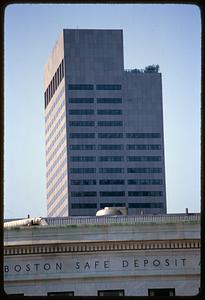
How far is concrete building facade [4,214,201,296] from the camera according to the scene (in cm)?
1820

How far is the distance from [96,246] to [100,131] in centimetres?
13173

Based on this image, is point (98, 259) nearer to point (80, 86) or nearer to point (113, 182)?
point (113, 182)

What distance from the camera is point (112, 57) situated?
535 ft

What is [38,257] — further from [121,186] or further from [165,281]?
[121,186]

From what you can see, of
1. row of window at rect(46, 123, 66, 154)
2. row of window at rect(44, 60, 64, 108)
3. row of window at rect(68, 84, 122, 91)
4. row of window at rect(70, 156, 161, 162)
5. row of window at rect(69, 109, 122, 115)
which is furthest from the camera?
row of window at rect(44, 60, 64, 108)

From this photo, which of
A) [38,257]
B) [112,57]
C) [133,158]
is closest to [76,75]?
[112,57]

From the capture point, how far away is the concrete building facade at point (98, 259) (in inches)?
717

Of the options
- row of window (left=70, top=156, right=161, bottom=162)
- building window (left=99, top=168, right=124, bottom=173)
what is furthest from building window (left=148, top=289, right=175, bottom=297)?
row of window (left=70, top=156, right=161, bottom=162)

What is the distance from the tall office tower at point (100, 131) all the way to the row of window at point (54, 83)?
17 cm

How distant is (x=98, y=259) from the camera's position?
18.2 m

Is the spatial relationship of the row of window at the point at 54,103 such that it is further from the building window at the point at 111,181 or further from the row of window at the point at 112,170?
the building window at the point at 111,181

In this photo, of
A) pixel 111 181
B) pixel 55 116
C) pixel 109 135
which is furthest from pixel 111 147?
pixel 55 116

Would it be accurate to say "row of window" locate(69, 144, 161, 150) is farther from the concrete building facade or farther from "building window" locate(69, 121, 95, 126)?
the concrete building facade

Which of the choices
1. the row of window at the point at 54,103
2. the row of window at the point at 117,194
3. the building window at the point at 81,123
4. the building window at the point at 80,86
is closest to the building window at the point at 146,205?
the row of window at the point at 117,194
